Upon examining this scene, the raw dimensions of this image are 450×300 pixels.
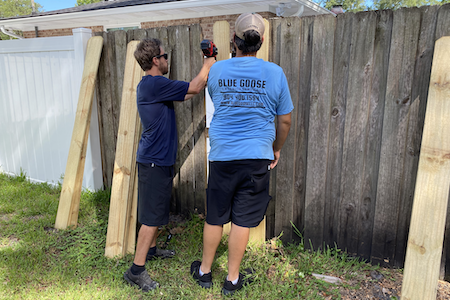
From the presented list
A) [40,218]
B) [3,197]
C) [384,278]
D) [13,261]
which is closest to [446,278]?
[384,278]

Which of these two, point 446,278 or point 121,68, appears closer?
point 446,278

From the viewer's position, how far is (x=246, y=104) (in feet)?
7.47

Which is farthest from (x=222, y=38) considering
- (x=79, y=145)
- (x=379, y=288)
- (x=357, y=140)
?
(x=379, y=288)

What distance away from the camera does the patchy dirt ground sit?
251 centimetres

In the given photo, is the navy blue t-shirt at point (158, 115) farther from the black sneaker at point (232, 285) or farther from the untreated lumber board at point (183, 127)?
the black sneaker at point (232, 285)

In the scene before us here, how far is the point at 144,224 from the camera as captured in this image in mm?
2746

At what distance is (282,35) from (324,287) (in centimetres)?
218

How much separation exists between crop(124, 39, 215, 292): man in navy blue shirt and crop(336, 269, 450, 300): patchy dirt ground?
1608 millimetres

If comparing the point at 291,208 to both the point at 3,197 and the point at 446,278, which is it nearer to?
the point at 446,278

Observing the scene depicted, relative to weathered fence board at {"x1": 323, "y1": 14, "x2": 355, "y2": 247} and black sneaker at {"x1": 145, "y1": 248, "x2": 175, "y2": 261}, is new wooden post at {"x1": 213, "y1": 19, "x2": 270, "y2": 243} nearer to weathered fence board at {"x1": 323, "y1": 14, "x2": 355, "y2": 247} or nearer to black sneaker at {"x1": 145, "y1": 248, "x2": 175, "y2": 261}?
weathered fence board at {"x1": 323, "y1": 14, "x2": 355, "y2": 247}

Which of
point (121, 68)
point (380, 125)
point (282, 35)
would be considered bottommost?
point (380, 125)

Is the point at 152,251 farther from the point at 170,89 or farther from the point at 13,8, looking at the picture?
the point at 13,8

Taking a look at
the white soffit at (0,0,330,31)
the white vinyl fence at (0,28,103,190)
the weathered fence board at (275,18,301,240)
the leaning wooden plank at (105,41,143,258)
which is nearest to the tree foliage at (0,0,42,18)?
the white soffit at (0,0,330,31)

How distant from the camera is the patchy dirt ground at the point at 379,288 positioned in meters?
2.51
